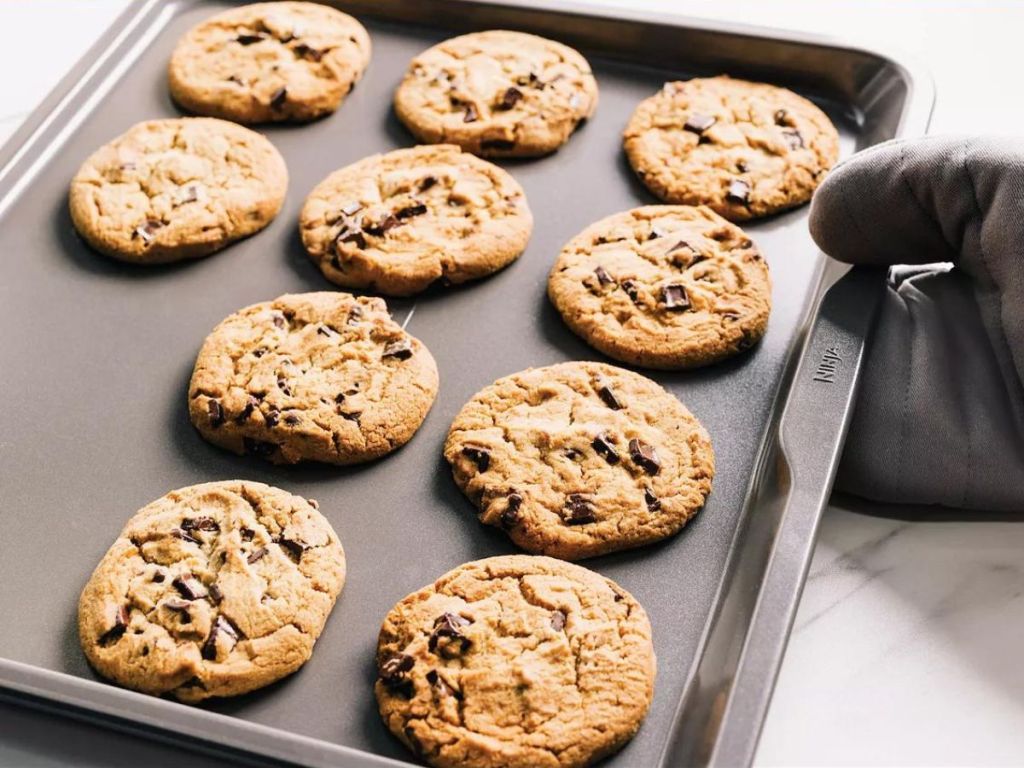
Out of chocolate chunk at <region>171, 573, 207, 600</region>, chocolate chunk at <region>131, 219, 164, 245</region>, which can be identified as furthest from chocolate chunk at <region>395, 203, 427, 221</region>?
chocolate chunk at <region>171, 573, 207, 600</region>

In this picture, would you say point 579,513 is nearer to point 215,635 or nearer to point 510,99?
point 215,635

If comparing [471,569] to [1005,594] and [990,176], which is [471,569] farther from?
[990,176]

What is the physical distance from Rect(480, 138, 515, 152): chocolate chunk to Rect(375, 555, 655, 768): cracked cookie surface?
0.90 meters

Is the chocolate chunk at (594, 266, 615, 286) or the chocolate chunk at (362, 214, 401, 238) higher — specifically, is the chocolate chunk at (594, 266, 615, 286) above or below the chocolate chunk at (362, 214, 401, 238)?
above

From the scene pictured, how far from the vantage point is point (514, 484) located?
1640mm

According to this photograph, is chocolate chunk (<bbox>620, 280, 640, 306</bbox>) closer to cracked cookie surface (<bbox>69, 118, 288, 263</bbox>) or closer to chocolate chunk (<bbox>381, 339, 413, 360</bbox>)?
chocolate chunk (<bbox>381, 339, 413, 360</bbox>)

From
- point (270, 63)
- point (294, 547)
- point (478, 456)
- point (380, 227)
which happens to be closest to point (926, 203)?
point (478, 456)

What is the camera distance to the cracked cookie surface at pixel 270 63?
7.34 feet

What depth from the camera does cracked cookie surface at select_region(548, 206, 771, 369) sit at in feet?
5.99

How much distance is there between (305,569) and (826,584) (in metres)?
0.69

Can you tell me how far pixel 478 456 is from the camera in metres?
1.67

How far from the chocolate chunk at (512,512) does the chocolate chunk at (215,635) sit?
1.23ft

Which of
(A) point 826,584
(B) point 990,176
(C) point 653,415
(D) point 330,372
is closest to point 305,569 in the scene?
(D) point 330,372

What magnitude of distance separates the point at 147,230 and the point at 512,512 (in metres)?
0.83
